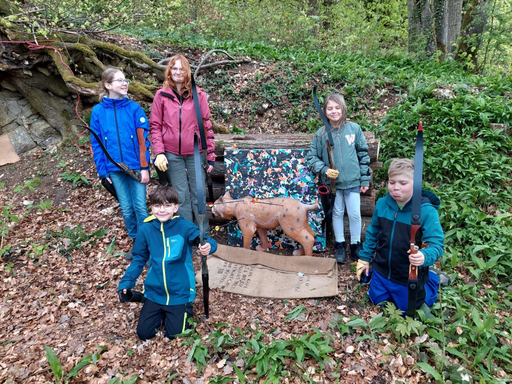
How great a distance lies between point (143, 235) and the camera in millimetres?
3277

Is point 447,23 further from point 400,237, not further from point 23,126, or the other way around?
point 23,126

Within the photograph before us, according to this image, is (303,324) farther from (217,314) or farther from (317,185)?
(317,185)

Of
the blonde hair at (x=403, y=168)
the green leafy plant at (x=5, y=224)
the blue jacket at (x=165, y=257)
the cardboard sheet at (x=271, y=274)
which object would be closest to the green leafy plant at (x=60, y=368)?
the blue jacket at (x=165, y=257)

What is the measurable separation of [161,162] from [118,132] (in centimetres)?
63

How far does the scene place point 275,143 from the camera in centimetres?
500

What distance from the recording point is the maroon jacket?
4.09 metres

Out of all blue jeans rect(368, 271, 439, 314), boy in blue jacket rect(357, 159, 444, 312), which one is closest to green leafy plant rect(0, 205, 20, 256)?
boy in blue jacket rect(357, 159, 444, 312)

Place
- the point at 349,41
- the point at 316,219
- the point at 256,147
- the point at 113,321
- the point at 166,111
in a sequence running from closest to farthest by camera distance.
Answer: the point at 113,321 → the point at 166,111 → the point at 316,219 → the point at 256,147 → the point at 349,41

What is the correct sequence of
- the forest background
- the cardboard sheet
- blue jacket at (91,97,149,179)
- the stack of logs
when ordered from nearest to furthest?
the forest background < the cardboard sheet < blue jacket at (91,97,149,179) < the stack of logs

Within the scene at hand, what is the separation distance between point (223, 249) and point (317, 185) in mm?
1608

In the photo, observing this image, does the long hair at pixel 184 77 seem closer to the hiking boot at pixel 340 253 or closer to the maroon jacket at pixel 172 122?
the maroon jacket at pixel 172 122

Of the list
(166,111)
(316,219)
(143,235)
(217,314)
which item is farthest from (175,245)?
(316,219)

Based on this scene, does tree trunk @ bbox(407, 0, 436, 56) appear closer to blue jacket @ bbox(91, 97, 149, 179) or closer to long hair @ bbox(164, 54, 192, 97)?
long hair @ bbox(164, 54, 192, 97)

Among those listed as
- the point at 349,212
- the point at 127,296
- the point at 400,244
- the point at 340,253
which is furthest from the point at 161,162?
the point at 400,244
